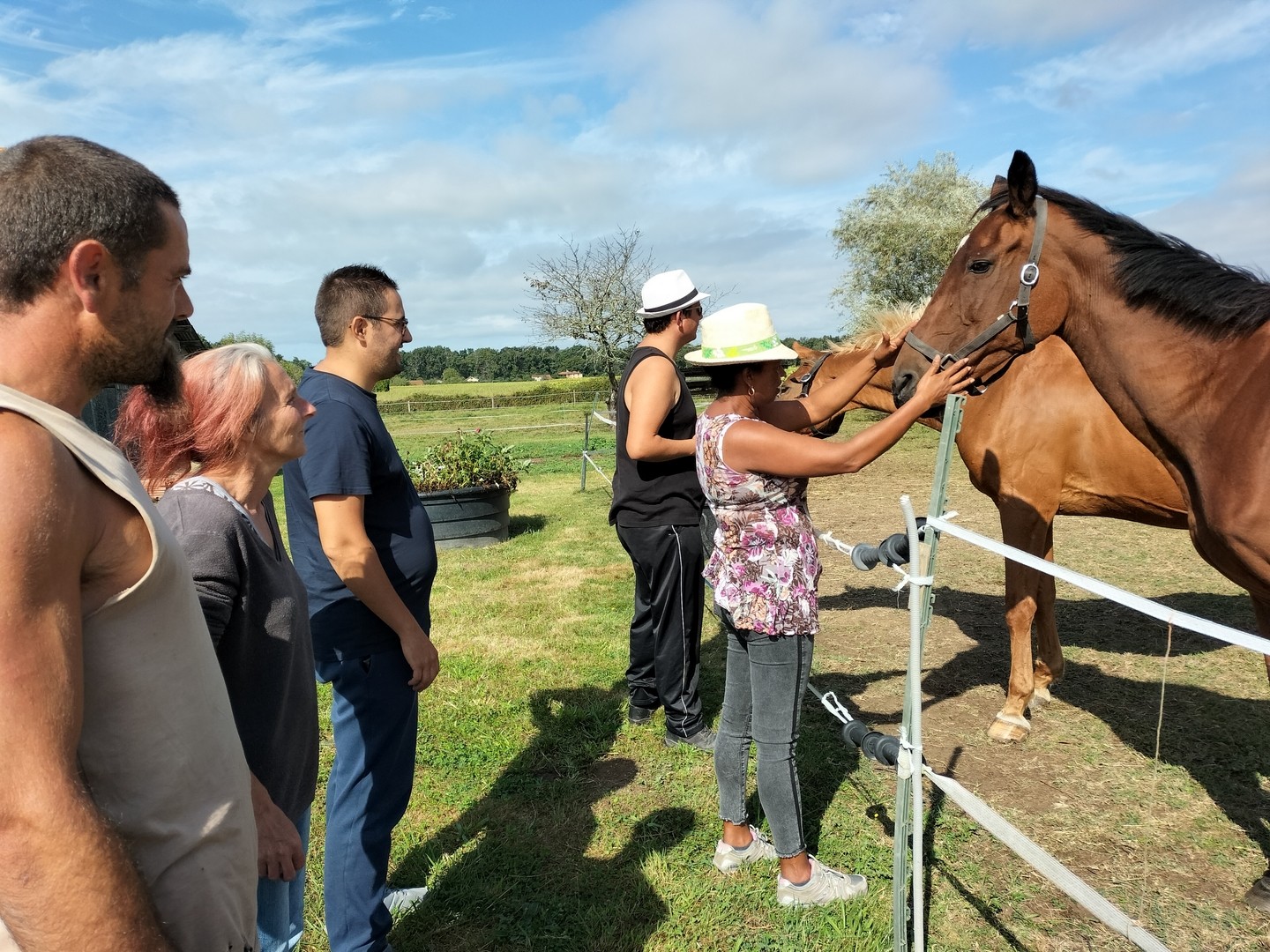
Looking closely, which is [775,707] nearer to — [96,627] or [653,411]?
[653,411]

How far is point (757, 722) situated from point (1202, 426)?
6.02 ft

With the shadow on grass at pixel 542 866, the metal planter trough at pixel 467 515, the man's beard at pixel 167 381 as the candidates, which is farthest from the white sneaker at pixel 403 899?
the metal planter trough at pixel 467 515

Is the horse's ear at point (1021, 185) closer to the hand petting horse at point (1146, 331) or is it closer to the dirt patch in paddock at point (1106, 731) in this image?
the hand petting horse at point (1146, 331)

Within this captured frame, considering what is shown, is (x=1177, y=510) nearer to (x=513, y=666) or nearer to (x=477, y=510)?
(x=513, y=666)

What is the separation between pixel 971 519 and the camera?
30.0 ft

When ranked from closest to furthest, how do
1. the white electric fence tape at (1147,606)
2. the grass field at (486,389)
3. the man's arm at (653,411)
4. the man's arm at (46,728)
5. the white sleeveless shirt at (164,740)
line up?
1. the man's arm at (46,728)
2. the white sleeveless shirt at (164,740)
3. the white electric fence tape at (1147,606)
4. the man's arm at (653,411)
5. the grass field at (486,389)

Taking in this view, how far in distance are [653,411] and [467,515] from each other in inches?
225

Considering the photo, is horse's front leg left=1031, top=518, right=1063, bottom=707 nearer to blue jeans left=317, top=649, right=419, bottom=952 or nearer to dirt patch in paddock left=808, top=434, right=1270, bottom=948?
dirt patch in paddock left=808, top=434, right=1270, bottom=948

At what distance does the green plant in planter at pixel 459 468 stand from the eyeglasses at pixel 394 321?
615 cm

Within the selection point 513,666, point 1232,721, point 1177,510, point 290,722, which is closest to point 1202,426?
point 1177,510

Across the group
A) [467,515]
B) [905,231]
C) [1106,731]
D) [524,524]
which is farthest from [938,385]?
[905,231]

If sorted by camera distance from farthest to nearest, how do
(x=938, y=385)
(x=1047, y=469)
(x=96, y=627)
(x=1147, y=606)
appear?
(x=1047, y=469) → (x=938, y=385) → (x=1147, y=606) → (x=96, y=627)

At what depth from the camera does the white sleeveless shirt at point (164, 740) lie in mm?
917

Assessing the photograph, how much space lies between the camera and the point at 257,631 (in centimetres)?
168
